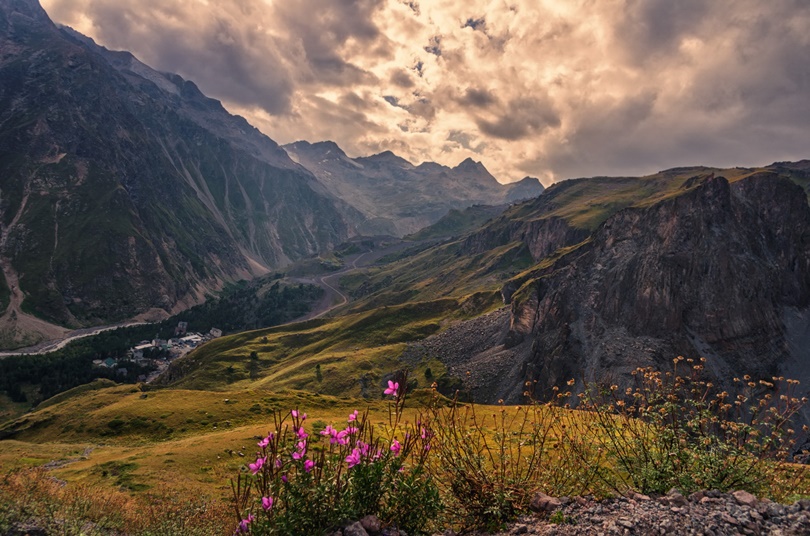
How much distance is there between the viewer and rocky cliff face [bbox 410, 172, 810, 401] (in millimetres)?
93625

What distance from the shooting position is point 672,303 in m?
96.7

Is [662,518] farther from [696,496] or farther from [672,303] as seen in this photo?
[672,303]

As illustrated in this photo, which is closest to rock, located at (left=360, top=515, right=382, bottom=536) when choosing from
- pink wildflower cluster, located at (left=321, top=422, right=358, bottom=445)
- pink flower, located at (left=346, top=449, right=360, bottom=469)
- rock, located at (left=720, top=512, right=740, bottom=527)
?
pink flower, located at (left=346, top=449, right=360, bottom=469)

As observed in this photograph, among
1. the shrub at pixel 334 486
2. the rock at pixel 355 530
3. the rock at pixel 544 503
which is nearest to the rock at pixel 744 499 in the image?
the rock at pixel 544 503

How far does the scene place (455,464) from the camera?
33.2ft

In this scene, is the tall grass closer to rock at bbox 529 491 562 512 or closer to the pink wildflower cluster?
the pink wildflower cluster

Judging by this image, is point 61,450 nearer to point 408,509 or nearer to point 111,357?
point 408,509

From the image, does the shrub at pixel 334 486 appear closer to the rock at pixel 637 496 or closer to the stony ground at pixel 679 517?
the stony ground at pixel 679 517

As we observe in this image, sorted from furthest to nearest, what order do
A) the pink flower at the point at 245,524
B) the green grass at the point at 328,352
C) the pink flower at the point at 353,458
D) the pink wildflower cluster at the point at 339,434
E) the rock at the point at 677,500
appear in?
the green grass at the point at 328,352
the rock at the point at 677,500
the pink wildflower cluster at the point at 339,434
the pink flower at the point at 353,458
the pink flower at the point at 245,524

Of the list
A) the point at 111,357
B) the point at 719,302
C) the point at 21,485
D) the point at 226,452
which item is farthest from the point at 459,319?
the point at 111,357

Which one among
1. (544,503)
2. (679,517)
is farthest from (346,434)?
(679,517)

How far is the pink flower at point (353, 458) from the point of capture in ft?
26.9

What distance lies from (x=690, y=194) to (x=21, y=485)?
14484 centimetres

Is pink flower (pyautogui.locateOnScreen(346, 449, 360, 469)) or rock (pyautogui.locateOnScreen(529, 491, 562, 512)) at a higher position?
pink flower (pyautogui.locateOnScreen(346, 449, 360, 469))
